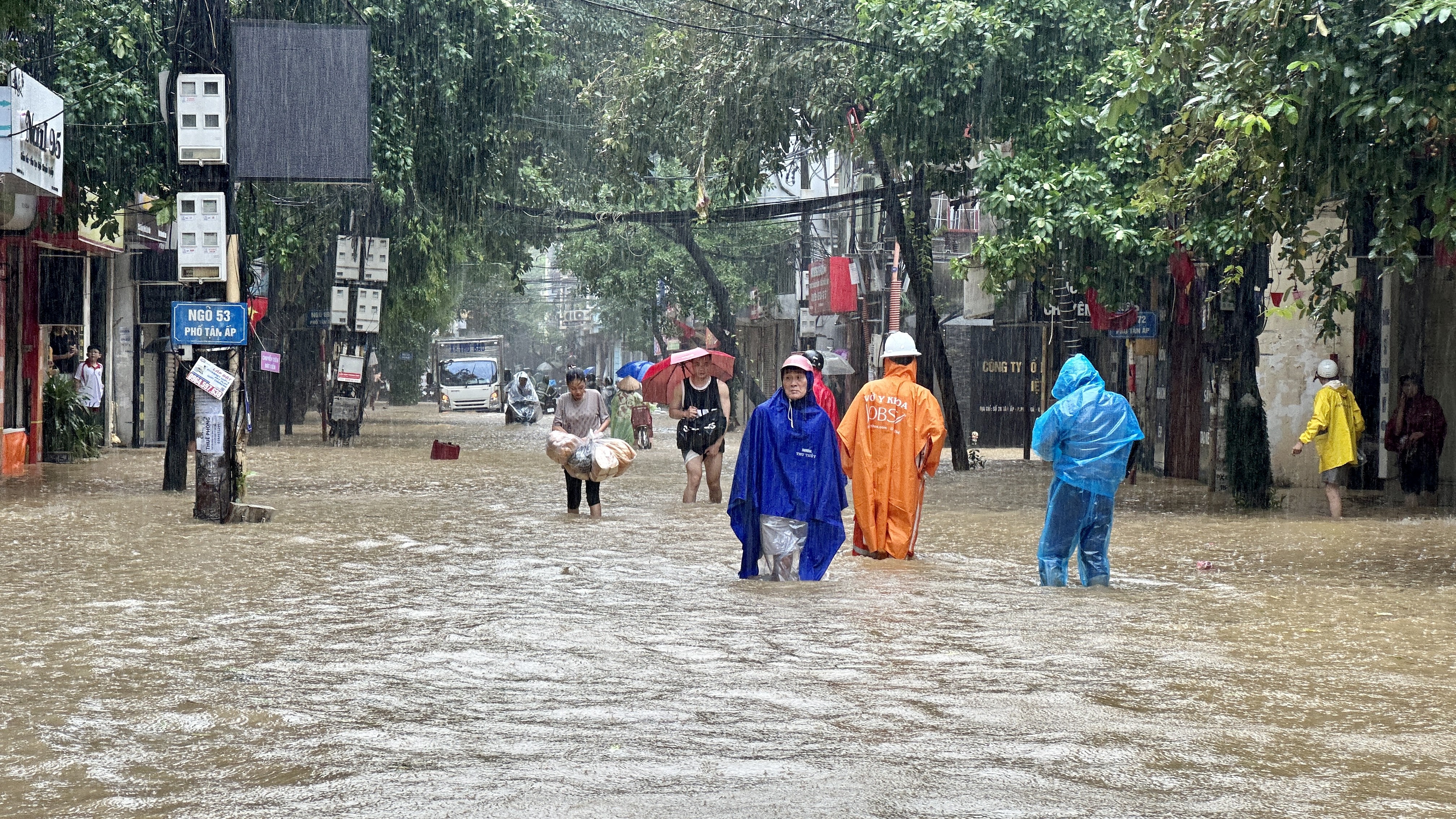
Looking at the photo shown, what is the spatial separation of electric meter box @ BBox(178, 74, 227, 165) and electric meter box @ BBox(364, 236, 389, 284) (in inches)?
Answer: 635

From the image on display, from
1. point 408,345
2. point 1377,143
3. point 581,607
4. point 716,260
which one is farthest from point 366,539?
point 408,345

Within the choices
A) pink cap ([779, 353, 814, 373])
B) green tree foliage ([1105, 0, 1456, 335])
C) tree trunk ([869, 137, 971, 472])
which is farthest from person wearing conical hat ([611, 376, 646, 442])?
pink cap ([779, 353, 814, 373])

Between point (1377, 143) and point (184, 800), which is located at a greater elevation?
point (1377, 143)

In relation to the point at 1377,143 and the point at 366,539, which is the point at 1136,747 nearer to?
the point at 1377,143

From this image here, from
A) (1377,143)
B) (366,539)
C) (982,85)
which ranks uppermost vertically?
(982,85)

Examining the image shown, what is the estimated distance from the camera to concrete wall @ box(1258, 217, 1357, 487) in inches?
833

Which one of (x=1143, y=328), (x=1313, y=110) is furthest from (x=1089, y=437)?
(x=1143, y=328)

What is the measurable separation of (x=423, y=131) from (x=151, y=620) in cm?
1755

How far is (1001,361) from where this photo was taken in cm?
3428

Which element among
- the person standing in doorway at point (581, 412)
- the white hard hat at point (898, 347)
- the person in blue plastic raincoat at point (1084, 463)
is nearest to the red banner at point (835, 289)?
the person standing in doorway at point (581, 412)

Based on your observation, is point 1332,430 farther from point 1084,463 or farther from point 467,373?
point 467,373

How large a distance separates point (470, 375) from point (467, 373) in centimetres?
11

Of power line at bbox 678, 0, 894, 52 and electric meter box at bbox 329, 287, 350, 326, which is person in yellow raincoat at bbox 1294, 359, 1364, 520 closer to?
power line at bbox 678, 0, 894, 52

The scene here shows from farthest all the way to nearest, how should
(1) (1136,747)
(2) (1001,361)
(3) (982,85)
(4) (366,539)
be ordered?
(2) (1001,361)
(3) (982,85)
(4) (366,539)
(1) (1136,747)
